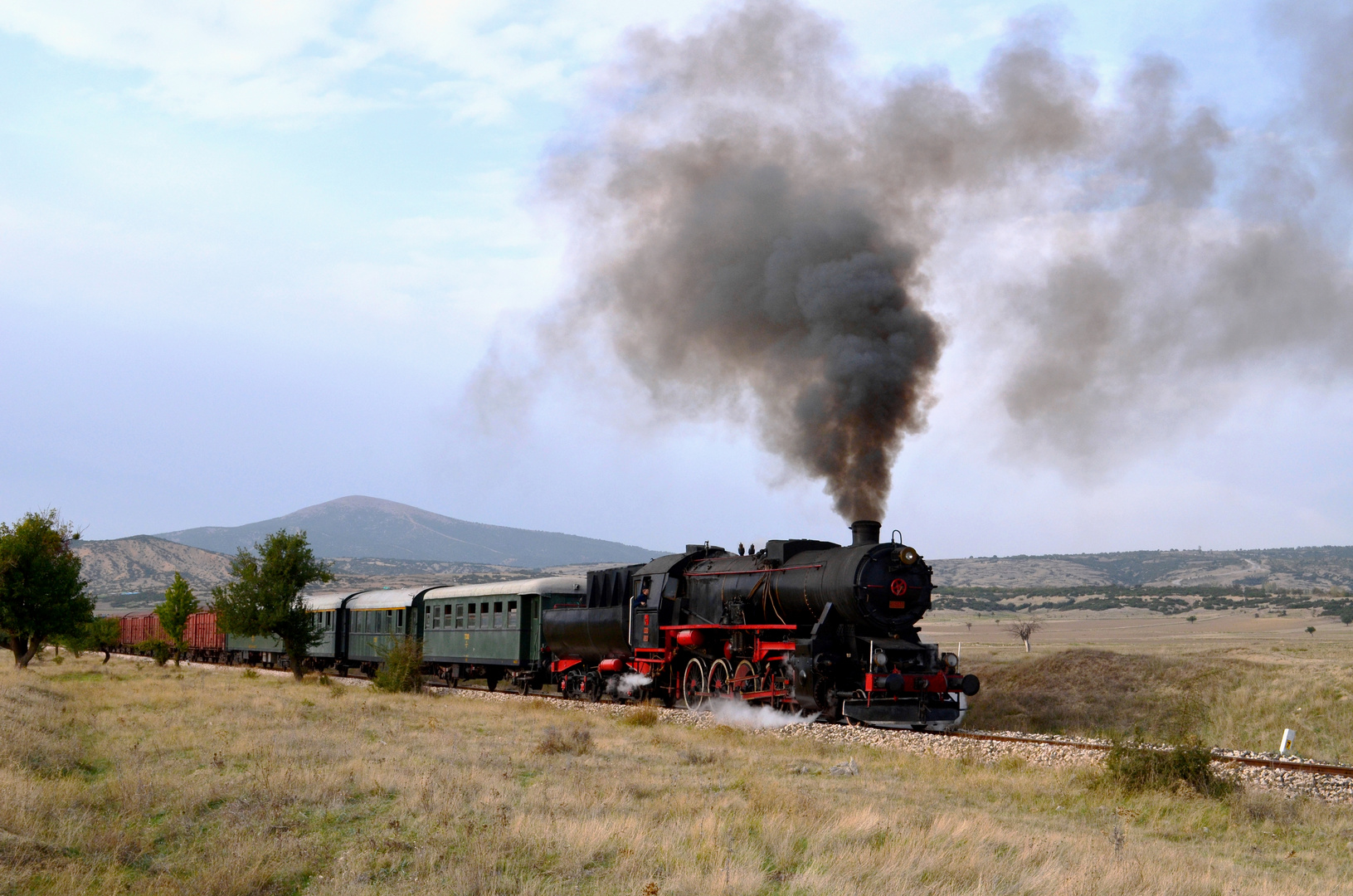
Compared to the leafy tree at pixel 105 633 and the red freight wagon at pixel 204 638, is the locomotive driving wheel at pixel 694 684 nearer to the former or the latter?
the red freight wagon at pixel 204 638

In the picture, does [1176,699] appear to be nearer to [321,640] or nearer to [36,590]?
[321,640]

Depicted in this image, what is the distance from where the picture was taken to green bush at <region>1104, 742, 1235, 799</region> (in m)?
11.1

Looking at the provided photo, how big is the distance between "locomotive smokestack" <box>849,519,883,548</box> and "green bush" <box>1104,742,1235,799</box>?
5.32 m

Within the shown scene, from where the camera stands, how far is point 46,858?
6586 millimetres

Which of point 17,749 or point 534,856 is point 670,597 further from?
point 534,856

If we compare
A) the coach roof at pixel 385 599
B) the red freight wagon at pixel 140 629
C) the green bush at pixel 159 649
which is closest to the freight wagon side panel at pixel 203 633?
the green bush at pixel 159 649

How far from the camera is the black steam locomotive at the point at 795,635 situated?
15.5 metres

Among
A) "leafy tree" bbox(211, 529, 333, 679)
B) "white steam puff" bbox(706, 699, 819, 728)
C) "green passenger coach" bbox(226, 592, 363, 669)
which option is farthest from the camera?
"green passenger coach" bbox(226, 592, 363, 669)

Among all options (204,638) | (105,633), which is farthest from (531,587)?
(105,633)

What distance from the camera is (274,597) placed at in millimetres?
31453

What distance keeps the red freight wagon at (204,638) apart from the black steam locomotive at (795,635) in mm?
30115

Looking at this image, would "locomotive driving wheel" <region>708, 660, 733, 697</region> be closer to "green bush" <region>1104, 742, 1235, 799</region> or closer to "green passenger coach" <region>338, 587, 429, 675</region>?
"green bush" <region>1104, 742, 1235, 799</region>

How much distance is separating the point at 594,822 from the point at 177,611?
4217 cm

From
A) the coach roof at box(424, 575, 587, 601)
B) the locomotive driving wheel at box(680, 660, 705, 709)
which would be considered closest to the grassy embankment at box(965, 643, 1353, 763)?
the locomotive driving wheel at box(680, 660, 705, 709)
